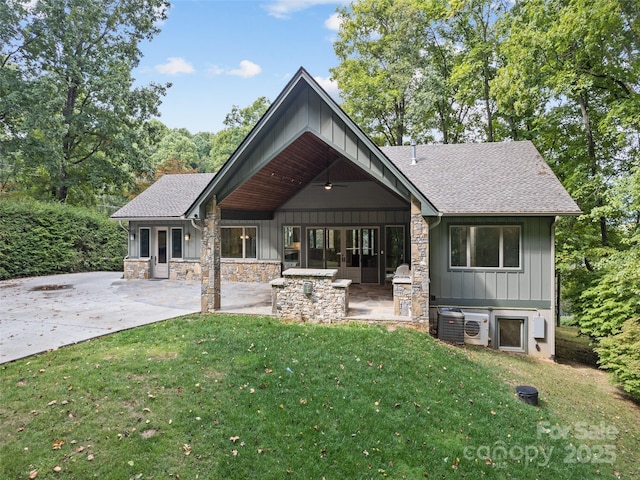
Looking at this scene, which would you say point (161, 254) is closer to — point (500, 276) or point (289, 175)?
point (289, 175)

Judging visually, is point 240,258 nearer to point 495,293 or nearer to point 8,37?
point 495,293

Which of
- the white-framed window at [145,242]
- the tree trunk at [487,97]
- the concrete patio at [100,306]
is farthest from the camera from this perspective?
the tree trunk at [487,97]

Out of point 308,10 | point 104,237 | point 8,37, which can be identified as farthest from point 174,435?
point 8,37

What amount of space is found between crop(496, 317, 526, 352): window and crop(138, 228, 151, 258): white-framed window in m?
13.1

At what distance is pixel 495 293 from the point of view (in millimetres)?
8781

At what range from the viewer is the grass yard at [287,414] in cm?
355

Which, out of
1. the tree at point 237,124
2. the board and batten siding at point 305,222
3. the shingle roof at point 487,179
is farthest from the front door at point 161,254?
the tree at point 237,124

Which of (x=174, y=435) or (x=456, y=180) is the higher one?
(x=456, y=180)

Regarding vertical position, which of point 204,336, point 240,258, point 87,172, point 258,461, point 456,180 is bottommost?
point 258,461

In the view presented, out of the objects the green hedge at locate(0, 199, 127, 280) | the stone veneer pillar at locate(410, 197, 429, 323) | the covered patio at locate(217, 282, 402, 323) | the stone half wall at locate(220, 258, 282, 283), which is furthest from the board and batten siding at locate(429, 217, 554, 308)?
the green hedge at locate(0, 199, 127, 280)

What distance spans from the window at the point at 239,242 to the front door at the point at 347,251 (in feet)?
7.58

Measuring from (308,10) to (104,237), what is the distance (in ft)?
47.3

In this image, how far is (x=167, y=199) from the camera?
1510 cm

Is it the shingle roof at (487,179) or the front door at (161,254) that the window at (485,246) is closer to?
the shingle roof at (487,179)
